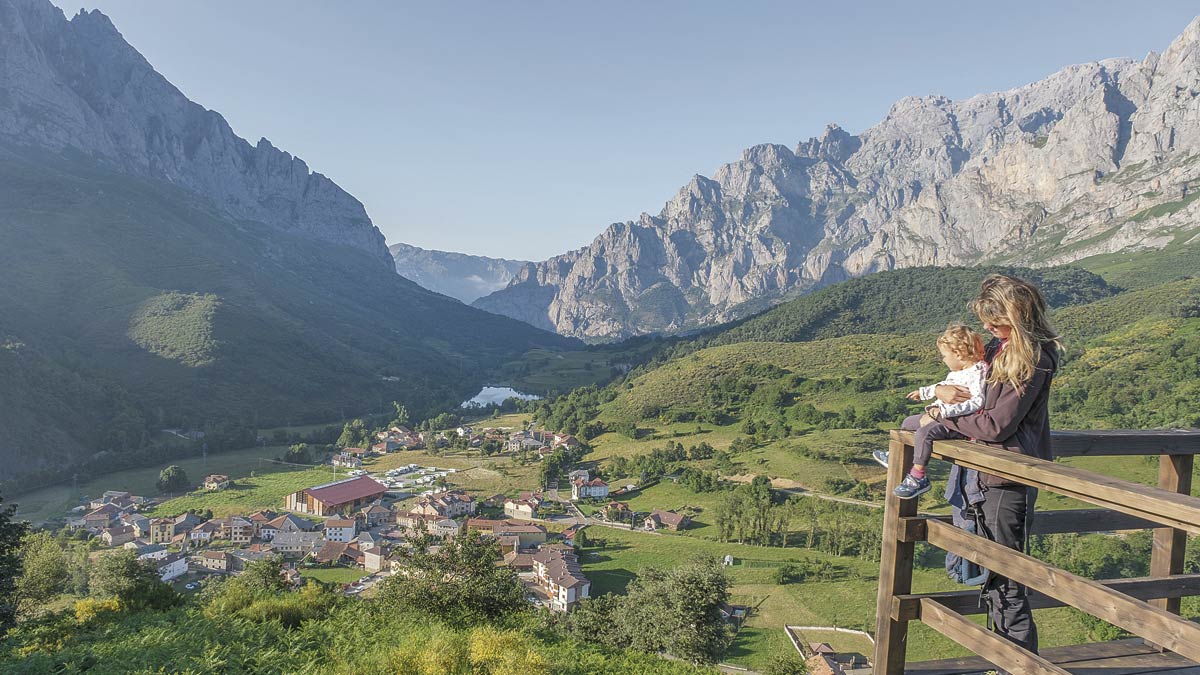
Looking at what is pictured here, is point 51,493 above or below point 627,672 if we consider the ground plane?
below

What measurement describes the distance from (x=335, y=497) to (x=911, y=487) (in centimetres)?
6197

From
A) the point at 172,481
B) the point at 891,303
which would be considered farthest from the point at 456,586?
the point at 891,303

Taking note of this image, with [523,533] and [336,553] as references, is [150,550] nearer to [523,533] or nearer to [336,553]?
[336,553]

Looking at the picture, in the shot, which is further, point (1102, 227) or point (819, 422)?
point (1102, 227)

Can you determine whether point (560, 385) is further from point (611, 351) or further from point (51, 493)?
point (51, 493)

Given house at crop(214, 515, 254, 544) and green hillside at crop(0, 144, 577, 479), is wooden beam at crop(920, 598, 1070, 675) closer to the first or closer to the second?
house at crop(214, 515, 254, 544)

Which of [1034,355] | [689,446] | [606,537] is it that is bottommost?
[606,537]

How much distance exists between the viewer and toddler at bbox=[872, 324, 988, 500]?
3.57 metres

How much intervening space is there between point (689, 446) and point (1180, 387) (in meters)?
47.4

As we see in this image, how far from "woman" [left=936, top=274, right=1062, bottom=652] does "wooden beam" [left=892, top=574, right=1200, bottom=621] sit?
16 centimetres

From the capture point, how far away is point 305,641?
8.45 metres

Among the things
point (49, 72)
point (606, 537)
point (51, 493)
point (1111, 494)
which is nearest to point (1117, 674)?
point (1111, 494)

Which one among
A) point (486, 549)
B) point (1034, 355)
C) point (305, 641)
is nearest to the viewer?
point (1034, 355)

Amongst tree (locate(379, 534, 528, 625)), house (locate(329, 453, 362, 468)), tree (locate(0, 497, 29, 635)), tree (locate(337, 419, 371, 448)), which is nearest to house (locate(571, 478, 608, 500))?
house (locate(329, 453, 362, 468))
